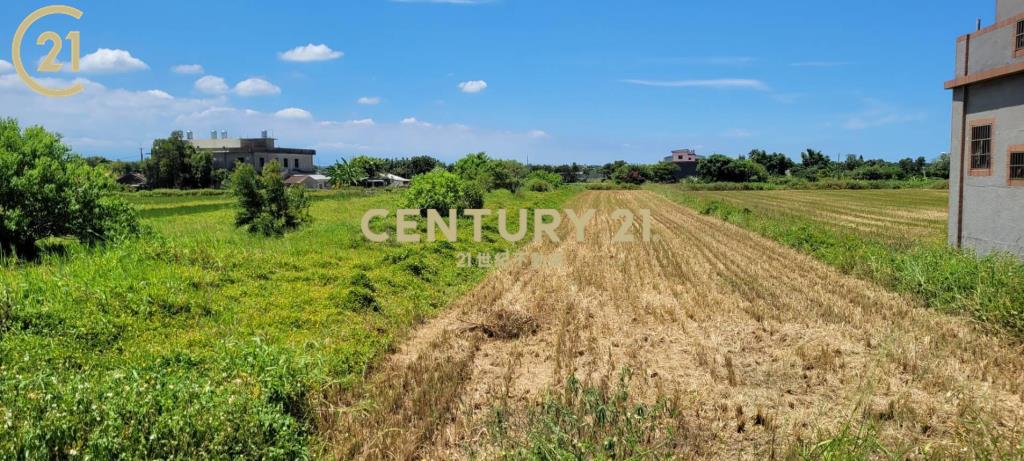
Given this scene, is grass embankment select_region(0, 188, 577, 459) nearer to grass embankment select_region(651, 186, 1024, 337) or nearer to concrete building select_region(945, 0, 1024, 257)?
grass embankment select_region(651, 186, 1024, 337)

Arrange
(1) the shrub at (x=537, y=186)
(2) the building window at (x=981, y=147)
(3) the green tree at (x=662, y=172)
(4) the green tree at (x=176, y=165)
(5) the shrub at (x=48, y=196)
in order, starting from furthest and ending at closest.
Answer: (3) the green tree at (x=662, y=172) < (4) the green tree at (x=176, y=165) < (1) the shrub at (x=537, y=186) < (2) the building window at (x=981, y=147) < (5) the shrub at (x=48, y=196)

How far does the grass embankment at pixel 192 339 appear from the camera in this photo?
402 cm

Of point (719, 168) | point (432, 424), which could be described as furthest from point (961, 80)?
point (719, 168)

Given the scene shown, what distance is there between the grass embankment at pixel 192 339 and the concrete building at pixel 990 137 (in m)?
10.3

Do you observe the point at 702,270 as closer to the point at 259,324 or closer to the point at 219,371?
the point at 259,324

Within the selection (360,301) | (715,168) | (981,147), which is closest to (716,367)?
(360,301)

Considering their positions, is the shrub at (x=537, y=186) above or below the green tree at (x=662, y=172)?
below

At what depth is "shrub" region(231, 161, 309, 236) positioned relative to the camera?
54.3 feet

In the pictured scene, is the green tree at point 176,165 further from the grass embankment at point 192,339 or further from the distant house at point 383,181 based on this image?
the grass embankment at point 192,339

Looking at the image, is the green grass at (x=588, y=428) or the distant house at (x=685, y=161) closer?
the green grass at (x=588, y=428)

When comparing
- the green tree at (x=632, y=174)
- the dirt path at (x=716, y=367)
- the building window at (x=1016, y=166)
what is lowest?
the dirt path at (x=716, y=367)

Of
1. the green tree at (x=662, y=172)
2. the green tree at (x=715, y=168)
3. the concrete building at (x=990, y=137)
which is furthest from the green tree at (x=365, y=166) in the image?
the concrete building at (x=990, y=137)

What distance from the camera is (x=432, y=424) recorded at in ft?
16.2

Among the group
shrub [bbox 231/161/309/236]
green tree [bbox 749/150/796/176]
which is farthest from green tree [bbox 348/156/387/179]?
shrub [bbox 231/161/309/236]
